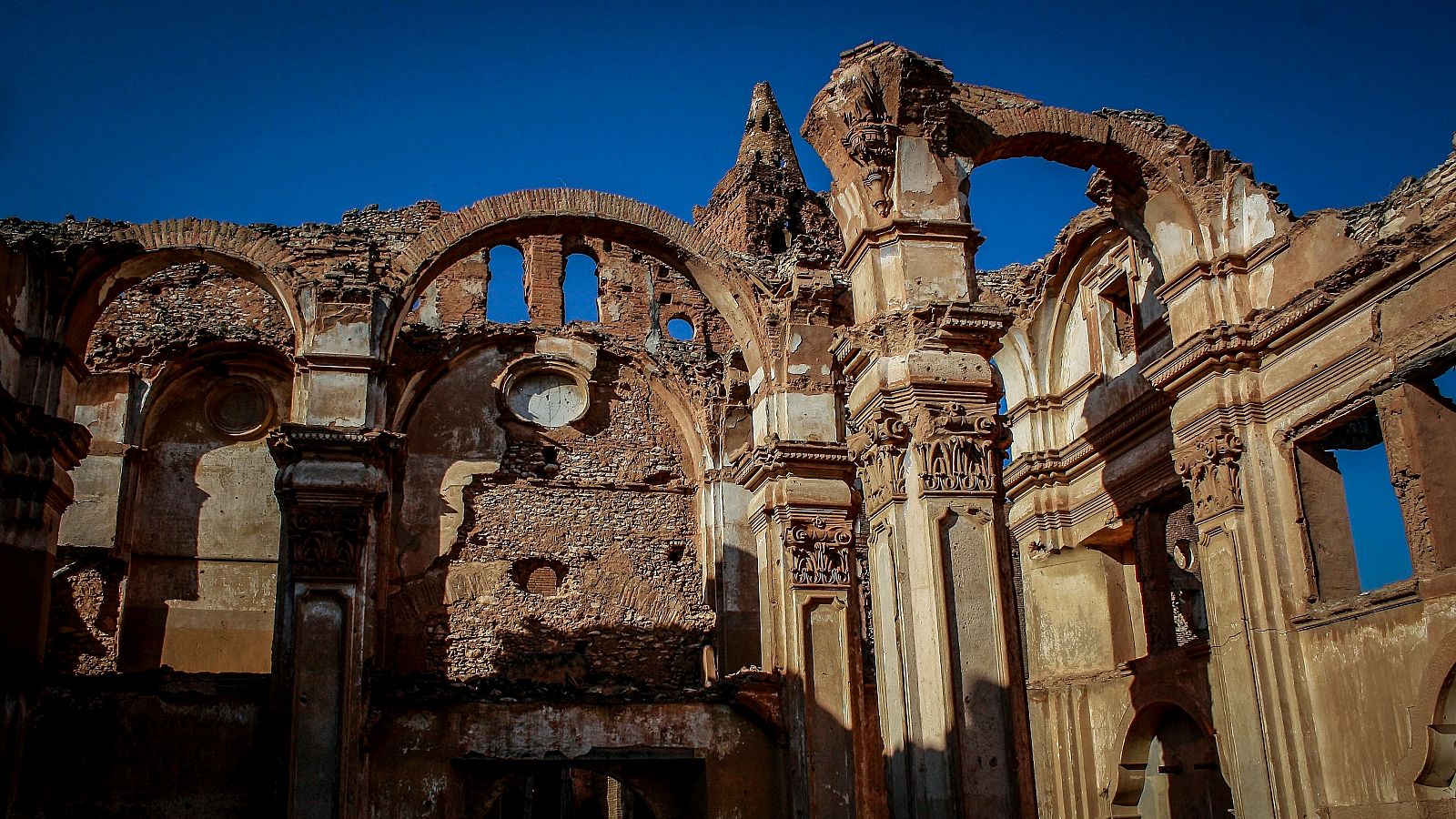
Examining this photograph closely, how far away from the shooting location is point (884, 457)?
9.30 m

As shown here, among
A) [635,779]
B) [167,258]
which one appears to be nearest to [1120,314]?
[635,779]

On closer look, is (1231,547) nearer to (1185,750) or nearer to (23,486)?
(1185,750)

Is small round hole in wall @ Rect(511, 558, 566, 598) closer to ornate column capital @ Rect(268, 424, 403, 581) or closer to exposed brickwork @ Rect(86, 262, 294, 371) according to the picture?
exposed brickwork @ Rect(86, 262, 294, 371)

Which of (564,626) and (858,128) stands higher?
(858,128)

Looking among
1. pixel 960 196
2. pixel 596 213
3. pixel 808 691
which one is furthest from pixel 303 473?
pixel 960 196

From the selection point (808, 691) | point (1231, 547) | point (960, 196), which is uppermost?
point (960, 196)

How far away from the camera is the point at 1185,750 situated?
1328 cm

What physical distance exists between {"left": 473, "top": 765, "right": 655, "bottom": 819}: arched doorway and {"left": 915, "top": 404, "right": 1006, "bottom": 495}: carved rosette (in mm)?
16083

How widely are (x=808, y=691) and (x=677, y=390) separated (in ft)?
25.3

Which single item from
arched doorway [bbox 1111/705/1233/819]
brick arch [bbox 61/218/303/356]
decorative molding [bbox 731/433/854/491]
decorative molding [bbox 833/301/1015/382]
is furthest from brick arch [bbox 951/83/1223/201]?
brick arch [bbox 61/218/303/356]

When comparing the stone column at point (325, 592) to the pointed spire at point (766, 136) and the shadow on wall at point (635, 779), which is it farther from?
the pointed spire at point (766, 136)

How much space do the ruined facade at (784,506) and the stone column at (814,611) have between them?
0.17ft

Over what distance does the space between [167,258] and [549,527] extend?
790 cm

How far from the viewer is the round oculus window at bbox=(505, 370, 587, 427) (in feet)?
67.9
